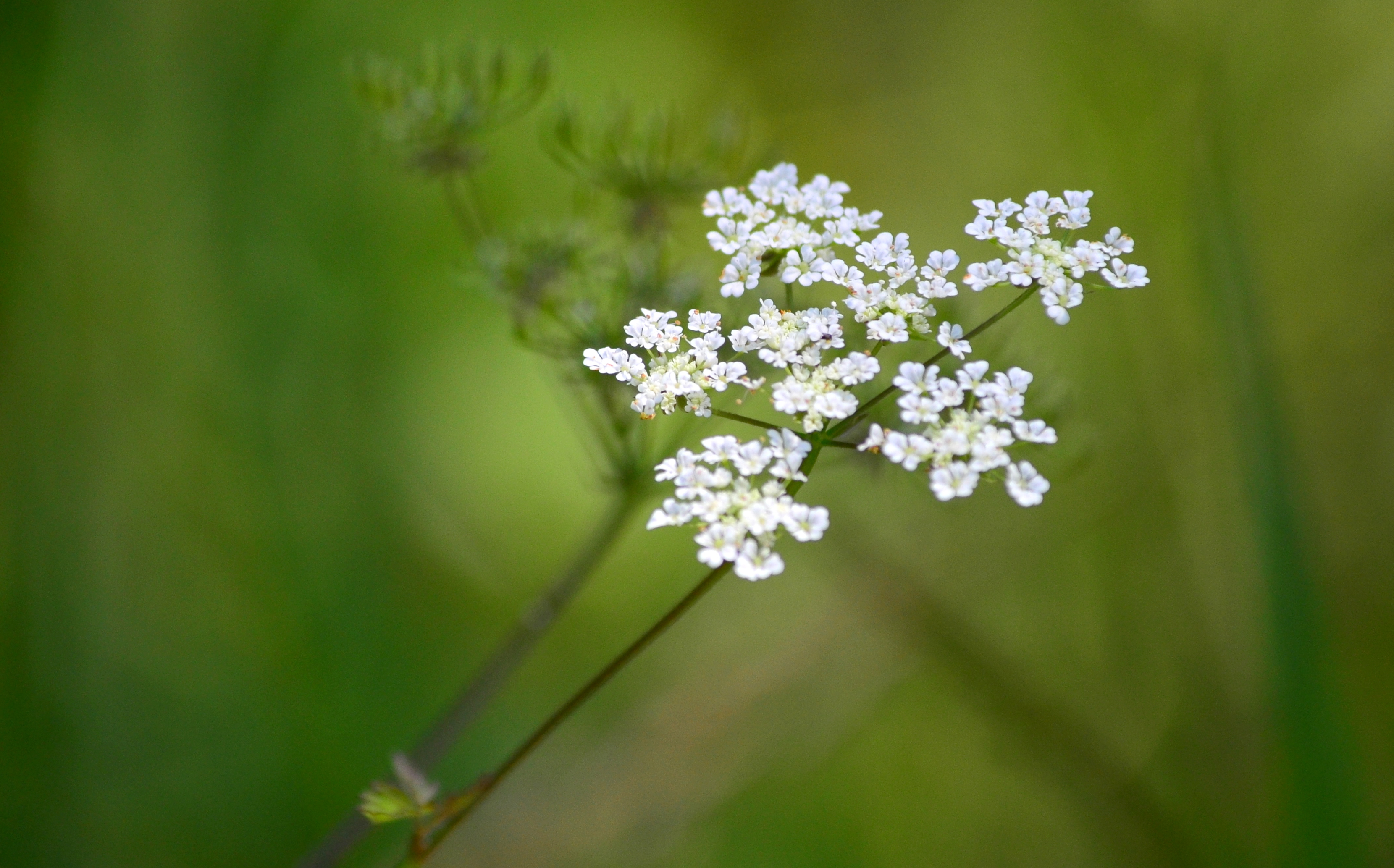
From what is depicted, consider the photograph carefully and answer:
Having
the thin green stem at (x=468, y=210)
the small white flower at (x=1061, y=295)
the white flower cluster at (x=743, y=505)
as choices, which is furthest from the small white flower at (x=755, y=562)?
the thin green stem at (x=468, y=210)

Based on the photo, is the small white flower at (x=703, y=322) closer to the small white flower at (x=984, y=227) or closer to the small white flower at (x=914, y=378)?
the small white flower at (x=914, y=378)

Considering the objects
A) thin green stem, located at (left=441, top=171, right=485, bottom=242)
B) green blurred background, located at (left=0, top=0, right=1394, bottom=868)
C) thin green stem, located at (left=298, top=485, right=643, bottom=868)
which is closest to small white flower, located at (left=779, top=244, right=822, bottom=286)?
thin green stem, located at (left=298, top=485, right=643, bottom=868)

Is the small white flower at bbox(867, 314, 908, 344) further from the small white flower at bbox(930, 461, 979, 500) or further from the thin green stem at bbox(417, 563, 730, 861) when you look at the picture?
the thin green stem at bbox(417, 563, 730, 861)

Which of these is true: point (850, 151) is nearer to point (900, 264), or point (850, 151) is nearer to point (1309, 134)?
point (1309, 134)

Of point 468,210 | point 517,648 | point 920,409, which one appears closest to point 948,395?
point 920,409

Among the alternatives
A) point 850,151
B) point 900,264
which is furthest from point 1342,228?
point 900,264

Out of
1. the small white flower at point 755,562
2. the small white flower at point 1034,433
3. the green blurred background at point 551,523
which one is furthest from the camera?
the green blurred background at point 551,523
